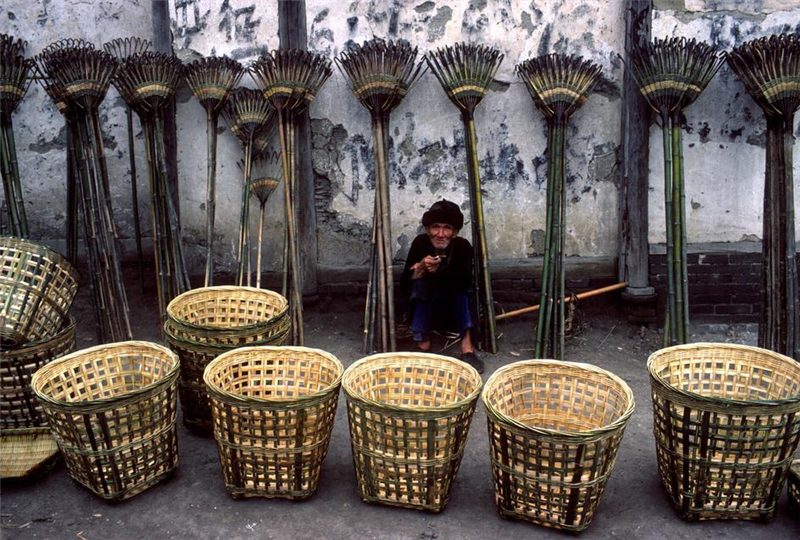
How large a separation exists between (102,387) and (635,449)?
2.70 m

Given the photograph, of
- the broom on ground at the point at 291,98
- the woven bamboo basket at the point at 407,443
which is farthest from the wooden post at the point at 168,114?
the woven bamboo basket at the point at 407,443

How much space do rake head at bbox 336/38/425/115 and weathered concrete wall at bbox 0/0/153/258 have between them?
177cm

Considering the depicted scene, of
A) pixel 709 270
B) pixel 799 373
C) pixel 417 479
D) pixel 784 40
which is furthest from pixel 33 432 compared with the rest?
pixel 784 40

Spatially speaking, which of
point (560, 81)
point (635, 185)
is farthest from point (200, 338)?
point (635, 185)

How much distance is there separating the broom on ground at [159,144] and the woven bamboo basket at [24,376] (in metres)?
1.21

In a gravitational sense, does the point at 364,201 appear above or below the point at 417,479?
above

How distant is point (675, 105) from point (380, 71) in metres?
1.86

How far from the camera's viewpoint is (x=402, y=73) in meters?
4.81

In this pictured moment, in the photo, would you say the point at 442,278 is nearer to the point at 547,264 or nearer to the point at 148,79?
the point at 547,264

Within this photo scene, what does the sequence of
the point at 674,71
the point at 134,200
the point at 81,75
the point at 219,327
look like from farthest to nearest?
the point at 134,200 → the point at 81,75 → the point at 674,71 → the point at 219,327

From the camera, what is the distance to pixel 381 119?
487 centimetres

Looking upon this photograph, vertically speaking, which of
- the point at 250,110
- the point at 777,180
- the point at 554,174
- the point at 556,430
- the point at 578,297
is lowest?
the point at 556,430

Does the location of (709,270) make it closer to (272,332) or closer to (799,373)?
(799,373)

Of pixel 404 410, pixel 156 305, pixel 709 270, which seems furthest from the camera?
pixel 156 305
